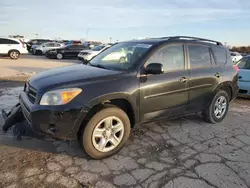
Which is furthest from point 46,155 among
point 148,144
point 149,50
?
point 149,50

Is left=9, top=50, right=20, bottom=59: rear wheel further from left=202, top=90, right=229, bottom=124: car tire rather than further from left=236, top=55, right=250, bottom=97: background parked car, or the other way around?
left=202, top=90, right=229, bottom=124: car tire

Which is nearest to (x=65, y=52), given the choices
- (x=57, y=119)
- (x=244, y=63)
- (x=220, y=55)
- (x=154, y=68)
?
(x=244, y=63)

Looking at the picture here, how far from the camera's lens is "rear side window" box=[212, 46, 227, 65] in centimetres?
488

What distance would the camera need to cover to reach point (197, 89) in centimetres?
440

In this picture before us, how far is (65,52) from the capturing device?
886 inches

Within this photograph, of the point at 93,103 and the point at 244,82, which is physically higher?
the point at 93,103

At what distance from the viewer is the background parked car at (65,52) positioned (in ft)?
72.6

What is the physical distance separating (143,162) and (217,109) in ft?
8.08

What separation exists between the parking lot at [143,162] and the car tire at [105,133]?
133 mm

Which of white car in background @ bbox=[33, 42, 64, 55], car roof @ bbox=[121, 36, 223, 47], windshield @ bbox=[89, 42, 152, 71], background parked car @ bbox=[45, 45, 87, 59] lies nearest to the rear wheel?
background parked car @ bbox=[45, 45, 87, 59]

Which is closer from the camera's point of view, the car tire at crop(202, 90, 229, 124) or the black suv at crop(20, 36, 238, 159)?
the black suv at crop(20, 36, 238, 159)

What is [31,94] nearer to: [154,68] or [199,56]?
[154,68]

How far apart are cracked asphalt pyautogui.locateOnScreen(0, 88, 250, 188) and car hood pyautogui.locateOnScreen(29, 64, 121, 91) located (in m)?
1.00

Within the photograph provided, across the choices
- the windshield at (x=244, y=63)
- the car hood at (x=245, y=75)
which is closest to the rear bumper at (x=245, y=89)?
the car hood at (x=245, y=75)
